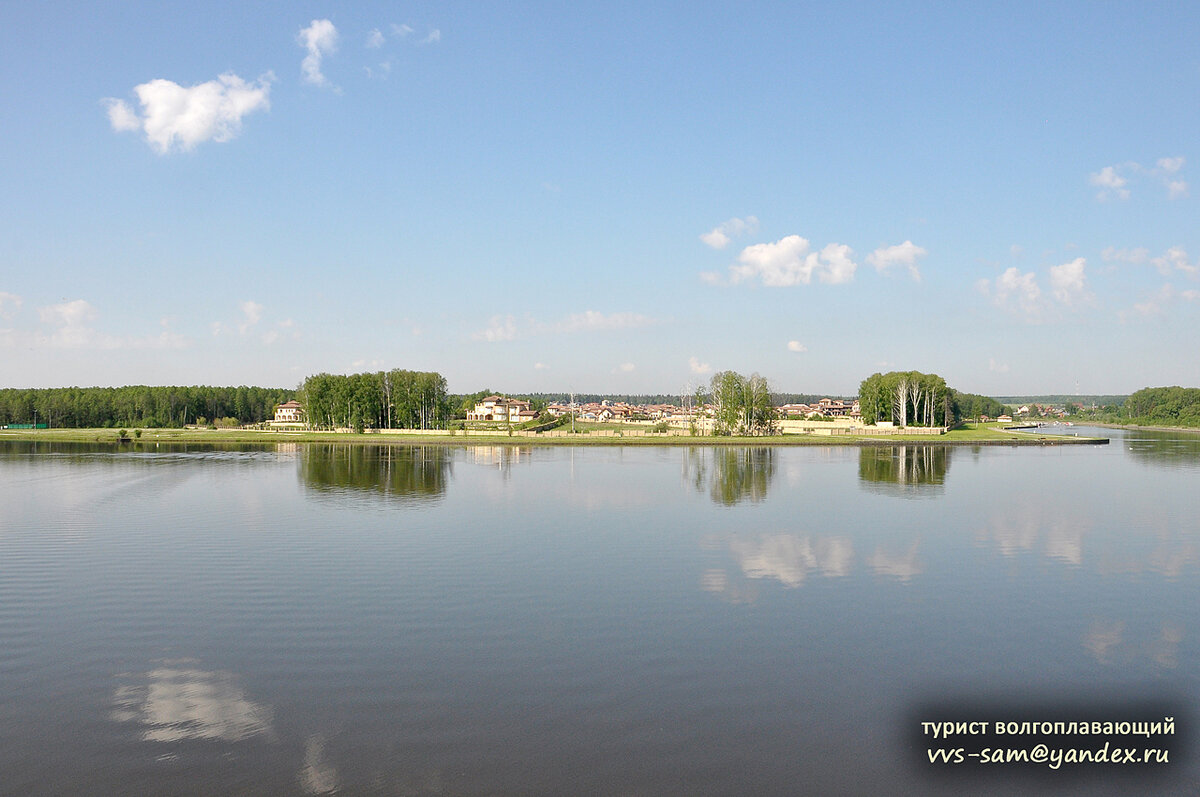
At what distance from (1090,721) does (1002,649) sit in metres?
3.17

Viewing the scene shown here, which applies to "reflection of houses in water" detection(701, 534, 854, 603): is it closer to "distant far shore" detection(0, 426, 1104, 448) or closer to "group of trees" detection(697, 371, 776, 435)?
"distant far shore" detection(0, 426, 1104, 448)

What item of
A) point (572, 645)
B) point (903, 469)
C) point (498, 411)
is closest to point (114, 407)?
point (498, 411)

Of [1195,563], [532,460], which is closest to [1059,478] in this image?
[1195,563]

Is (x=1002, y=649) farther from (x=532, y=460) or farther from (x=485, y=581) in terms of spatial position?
(x=532, y=460)

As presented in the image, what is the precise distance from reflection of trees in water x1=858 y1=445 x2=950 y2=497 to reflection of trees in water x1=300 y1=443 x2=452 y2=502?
25301 mm

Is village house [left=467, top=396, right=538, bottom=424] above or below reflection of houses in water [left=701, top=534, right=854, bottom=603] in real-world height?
above

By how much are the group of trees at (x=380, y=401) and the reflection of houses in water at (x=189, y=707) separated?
96920mm

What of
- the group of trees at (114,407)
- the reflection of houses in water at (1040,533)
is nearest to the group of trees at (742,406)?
the reflection of houses in water at (1040,533)

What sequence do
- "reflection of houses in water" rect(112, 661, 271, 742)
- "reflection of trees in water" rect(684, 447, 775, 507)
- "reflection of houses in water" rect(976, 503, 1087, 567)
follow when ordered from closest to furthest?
1. "reflection of houses in water" rect(112, 661, 271, 742)
2. "reflection of houses in water" rect(976, 503, 1087, 567)
3. "reflection of trees in water" rect(684, 447, 775, 507)

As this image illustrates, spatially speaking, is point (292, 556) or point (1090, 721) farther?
point (292, 556)

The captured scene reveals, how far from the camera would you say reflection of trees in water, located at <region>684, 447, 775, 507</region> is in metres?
39.8

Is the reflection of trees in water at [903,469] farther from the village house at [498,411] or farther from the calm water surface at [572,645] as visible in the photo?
the village house at [498,411]

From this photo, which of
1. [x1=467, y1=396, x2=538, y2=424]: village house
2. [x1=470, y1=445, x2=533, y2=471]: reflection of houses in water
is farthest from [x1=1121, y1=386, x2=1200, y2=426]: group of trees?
[x1=470, y1=445, x2=533, y2=471]: reflection of houses in water

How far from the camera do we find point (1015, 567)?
21672mm
